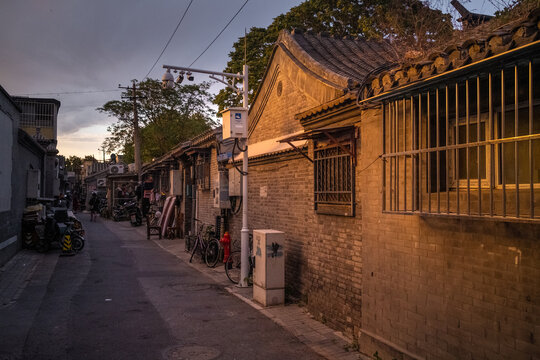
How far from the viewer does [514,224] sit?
168 inches

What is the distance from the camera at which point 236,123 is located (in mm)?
10531

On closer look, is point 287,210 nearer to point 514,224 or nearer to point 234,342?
point 234,342

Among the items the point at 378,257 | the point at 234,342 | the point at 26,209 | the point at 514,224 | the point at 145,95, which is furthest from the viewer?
the point at 145,95

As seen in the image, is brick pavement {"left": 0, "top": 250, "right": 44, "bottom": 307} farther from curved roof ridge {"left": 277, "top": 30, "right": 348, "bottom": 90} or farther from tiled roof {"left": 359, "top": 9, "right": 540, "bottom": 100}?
tiled roof {"left": 359, "top": 9, "right": 540, "bottom": 100}

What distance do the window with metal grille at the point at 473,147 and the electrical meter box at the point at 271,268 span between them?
3.34 metres

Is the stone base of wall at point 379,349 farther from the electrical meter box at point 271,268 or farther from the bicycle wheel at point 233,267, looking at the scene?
the bicycle wheel at point 233,267

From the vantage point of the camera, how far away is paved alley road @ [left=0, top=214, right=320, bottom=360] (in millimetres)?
6441

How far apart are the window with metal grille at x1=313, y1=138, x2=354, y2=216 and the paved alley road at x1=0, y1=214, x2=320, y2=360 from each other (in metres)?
2.30

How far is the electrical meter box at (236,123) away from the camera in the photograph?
34.4 ft

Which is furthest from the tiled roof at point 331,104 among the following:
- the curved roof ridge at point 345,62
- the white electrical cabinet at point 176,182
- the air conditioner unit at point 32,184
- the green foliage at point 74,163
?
the green foliage at point 74,163

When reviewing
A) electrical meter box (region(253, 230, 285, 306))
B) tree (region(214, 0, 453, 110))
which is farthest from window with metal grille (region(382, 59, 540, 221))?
tree (region(214, 0, 453, 110))

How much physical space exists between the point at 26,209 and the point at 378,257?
14047 mm

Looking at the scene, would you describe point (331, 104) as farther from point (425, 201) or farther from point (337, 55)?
point (337, 55)

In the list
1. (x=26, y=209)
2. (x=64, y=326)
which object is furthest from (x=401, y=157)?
(x=26, y=209)
